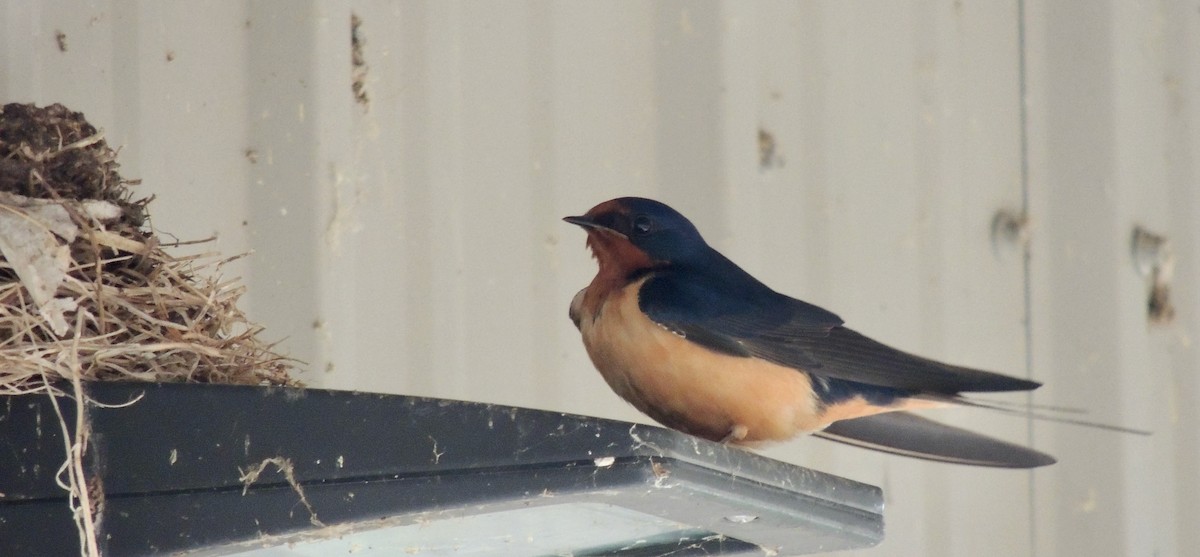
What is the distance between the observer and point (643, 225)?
210 centimetres

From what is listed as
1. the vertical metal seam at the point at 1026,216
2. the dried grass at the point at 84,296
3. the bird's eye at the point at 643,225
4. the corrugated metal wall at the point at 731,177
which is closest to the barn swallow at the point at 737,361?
the bird's eye at the point at 643,225

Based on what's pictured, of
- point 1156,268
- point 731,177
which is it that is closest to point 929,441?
point 731,177

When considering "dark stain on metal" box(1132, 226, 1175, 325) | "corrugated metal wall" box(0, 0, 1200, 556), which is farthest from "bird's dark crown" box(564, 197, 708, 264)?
"dark stain on metal" box(1132, 226, 1175, 325)

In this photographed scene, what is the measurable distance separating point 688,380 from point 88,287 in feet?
2.58

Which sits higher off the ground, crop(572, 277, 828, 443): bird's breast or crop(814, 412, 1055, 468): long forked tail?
crop(572, 277, 828, 443): bird's breast

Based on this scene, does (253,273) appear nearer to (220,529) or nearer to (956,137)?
(220,529)

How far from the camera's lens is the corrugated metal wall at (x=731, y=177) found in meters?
2.07

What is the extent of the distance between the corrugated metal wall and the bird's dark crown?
12.9 inches

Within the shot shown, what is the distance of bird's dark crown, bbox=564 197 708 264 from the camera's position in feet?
6.89

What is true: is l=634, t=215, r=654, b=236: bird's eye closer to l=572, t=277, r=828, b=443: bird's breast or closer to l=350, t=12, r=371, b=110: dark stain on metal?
l=572, t=277, r=828, b=443: bird's breast

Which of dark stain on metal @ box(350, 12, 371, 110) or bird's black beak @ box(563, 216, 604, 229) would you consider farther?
dark stain on metal @ box(350, 12, 371, 110)

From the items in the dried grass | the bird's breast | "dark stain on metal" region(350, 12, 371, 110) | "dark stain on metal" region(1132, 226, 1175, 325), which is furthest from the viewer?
"dark stain on metal" region(1132, 226, 1175, 325)

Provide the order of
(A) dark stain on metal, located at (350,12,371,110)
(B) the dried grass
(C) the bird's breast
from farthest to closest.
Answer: (A) dark stain on metal, located at (350,12,371,110) < (C) the bird's breast < (B) the dried grass

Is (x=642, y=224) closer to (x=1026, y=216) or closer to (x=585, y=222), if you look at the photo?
(x=585, y=222)
